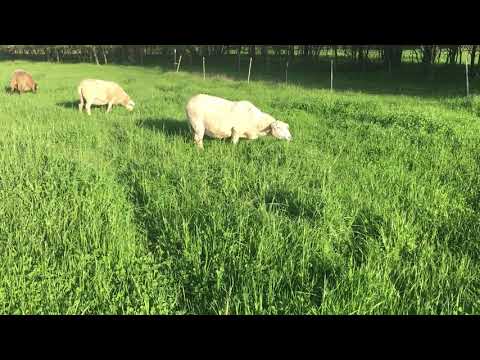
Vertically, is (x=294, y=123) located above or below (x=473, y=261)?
above

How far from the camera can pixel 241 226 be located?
13.2 feet

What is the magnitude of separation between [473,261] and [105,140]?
7857mm

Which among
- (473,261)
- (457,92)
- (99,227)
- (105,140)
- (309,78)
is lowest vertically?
(473,261)

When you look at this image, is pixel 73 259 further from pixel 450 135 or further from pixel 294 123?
pixel 450 135

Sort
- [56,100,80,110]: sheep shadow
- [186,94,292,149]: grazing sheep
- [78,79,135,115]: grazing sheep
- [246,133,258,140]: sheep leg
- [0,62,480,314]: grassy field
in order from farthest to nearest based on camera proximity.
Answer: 1. [56,100,80,110]: sheep shadow
2. [78,79,135,115]: grazing sheep
3. [246,133,258,140]: sheep leg
4. [186,94,292,149]: grazing sheep
5. [0,62,480,314]: grassy field

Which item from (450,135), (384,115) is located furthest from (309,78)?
(450,135)

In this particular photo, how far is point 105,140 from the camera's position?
8445 millimetres

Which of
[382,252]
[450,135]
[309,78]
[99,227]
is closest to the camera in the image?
[382,252]

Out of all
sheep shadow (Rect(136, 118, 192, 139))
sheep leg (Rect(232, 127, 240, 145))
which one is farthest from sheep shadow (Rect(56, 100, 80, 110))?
sheep leg (Rect(232, 127, 240, 145))

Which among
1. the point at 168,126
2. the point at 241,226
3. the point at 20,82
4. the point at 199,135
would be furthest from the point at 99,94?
the point at 241,226

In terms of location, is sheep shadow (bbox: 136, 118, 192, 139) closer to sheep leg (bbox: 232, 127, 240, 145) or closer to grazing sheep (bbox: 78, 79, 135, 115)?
sheep leg (bbox: 232, 127, 240, 145)

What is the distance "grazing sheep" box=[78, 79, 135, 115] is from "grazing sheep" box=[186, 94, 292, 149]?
19.2 ft

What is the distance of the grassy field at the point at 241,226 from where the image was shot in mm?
3047

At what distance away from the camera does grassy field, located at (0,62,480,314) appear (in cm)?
305
